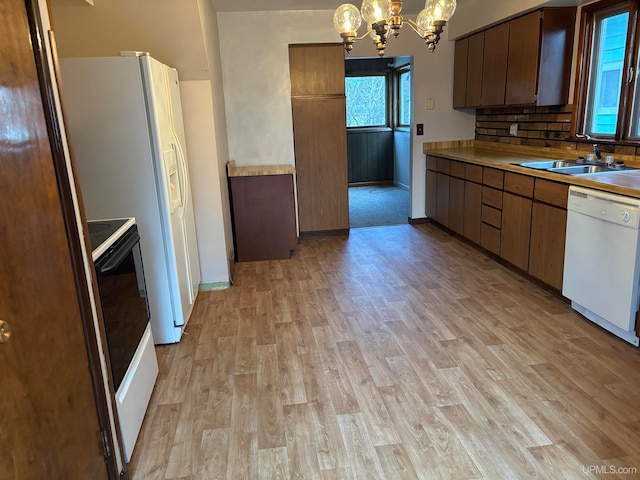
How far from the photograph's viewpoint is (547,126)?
4199 mm

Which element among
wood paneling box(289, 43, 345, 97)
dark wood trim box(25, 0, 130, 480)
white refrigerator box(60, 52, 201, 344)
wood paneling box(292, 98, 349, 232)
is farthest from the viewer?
wood paneling box(292, 98, 349, 232)

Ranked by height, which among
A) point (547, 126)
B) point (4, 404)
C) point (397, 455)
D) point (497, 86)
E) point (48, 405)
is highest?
point (497, 86)

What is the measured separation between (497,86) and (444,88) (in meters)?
0.96

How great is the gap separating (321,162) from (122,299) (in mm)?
3254

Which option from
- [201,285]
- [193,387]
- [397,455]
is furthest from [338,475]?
[201,285]

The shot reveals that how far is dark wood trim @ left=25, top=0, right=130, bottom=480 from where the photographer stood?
1.27 m

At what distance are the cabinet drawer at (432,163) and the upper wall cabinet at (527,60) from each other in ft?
2.45

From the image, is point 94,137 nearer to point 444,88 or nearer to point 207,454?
point 207,454

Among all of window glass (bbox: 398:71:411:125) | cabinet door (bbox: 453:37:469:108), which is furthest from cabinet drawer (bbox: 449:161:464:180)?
window glass (bbox: 398:71:411:125)

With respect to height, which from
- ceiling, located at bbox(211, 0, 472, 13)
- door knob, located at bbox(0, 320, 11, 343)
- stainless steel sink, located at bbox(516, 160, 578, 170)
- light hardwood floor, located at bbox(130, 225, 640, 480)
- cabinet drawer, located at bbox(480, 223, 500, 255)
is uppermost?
ceiling, located at bbox(211, 0, 472, 13)

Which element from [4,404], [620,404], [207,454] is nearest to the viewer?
[4,404]

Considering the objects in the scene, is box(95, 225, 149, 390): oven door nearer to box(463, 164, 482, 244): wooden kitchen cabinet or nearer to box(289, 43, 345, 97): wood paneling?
box(289, 43, 345, 97): wood paneling

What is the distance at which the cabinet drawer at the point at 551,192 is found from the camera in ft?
10.0

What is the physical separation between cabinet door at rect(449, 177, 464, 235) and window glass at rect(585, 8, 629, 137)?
1.23 m
